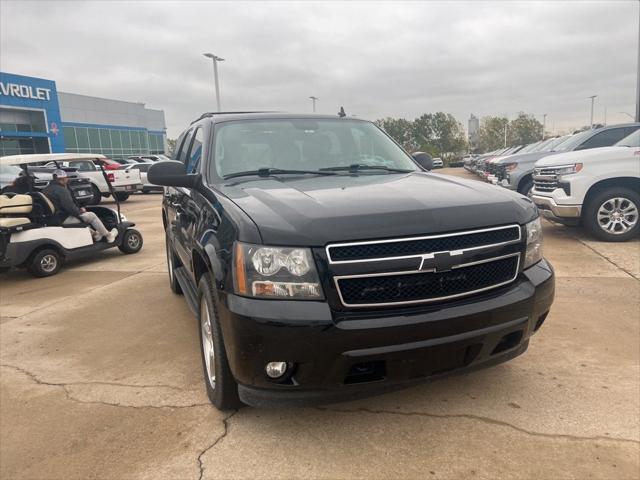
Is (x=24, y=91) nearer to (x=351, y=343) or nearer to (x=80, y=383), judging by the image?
(x=80, y=383)

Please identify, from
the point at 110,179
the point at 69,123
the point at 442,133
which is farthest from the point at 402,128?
the point at 110,179

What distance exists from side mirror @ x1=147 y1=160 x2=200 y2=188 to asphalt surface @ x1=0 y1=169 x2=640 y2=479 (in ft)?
4.51

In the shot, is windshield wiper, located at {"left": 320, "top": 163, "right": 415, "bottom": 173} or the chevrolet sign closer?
windshield wiper, located at {"left": 320, "top": 163, "right": 415, "bottom": 173}

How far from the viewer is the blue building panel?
33.5 metres

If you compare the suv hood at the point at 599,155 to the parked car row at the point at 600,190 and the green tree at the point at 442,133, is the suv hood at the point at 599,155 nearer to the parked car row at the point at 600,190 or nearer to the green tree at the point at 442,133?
the parked car row at the point at 600,190

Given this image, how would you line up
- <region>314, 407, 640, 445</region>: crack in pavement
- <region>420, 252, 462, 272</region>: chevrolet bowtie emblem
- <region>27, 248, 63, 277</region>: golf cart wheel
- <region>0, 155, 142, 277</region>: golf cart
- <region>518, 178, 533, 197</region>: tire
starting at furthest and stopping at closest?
<region>518, 178, 533, 197</region>: tire → <region>27, 248, 63, 277</region>: golf cart wheel → <region>0, 155, 142, 277</region>: golf cart → <region>314, 407, 640, 445</region>: crack in pavement → <region>420, 252, 462, 272</region>: chevrolet bowtie emblem

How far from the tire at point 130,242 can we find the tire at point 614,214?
291 inches

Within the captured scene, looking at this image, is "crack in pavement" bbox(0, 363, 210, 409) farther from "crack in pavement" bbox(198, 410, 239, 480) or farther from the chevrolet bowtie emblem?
the chevrolet bowtie emblem

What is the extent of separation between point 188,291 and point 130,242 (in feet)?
16.2

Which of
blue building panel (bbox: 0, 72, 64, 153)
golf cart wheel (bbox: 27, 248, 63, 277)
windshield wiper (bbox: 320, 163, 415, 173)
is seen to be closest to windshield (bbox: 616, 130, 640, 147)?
windshield wiper (bbox: 320, 163, 415, 173)

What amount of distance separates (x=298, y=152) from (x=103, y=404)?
2.19 m

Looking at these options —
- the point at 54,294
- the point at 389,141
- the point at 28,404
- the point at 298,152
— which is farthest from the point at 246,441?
the point at 54,294

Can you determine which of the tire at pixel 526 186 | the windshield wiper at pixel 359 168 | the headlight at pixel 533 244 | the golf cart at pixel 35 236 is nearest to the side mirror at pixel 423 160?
the windshield wiper at pixel 359 168

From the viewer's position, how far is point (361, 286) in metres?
2.26
